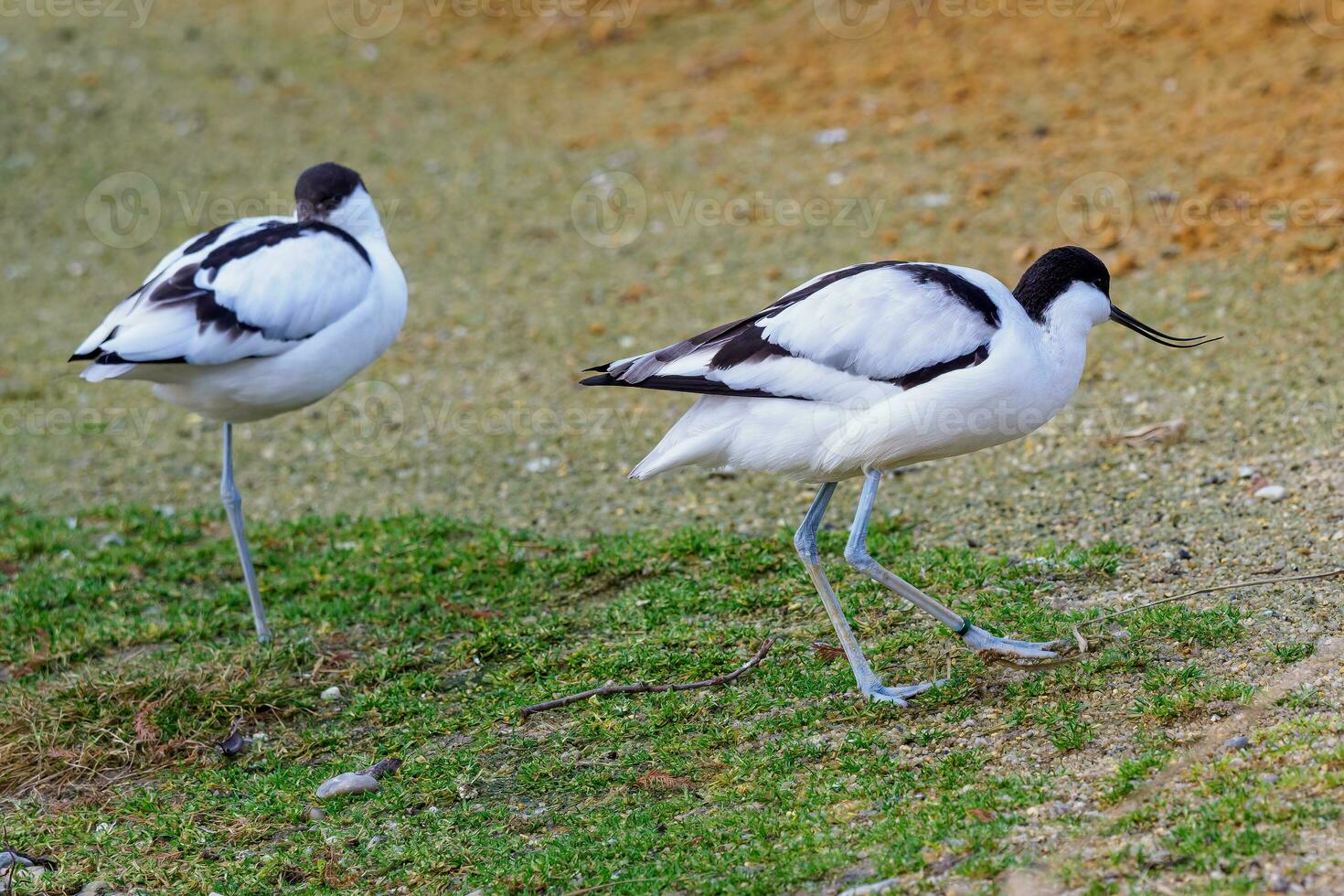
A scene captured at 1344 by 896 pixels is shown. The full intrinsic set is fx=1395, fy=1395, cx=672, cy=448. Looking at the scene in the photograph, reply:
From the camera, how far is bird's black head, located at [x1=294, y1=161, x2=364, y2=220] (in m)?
6.09

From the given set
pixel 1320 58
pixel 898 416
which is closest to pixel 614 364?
pixel 898 416

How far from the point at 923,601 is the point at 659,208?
5.89 metres

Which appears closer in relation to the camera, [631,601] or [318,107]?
[631,601]

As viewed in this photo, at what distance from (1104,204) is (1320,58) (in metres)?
2.07

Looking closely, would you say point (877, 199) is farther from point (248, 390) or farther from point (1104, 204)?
point (248, 390)

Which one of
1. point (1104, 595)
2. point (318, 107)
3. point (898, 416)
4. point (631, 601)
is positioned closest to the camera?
point (898, 416)

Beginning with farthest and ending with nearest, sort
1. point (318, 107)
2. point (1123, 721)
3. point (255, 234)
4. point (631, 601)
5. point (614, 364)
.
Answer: point (318, 107) < point (255, 234) < point (631, 601) < point (614, 364) < point (1123, 721)

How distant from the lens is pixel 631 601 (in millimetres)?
5289

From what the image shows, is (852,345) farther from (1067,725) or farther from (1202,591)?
(1202,591)
